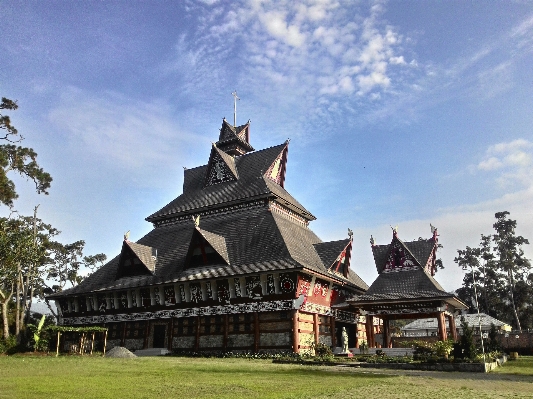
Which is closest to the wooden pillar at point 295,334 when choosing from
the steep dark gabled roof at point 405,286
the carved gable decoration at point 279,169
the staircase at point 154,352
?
the steep dark gabled roof at point 405,286

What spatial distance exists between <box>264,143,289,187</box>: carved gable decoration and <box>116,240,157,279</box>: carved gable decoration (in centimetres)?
1180

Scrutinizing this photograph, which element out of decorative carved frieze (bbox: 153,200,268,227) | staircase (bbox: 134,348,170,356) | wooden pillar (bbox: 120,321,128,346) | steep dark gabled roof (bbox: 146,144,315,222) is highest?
steep dark gabled roof (bbox: 146,144,315,222)

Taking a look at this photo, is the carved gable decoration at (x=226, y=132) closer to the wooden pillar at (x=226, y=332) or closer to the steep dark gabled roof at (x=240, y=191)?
the steep dark gabled roof at (x=240, y=191)

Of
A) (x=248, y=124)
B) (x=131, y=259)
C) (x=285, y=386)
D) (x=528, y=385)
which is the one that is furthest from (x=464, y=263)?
(x=285, y=386)

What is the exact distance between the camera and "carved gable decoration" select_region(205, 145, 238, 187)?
38469 mm

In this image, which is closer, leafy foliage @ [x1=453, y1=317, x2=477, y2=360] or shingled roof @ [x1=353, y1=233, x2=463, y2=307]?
leafy foliage @ [x1=453, y1=317, x2=477, y2=360]

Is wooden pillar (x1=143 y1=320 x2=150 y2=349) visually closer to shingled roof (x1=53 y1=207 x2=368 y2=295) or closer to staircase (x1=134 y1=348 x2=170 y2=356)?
staircase (x1=134 y1=348 x2=170 y2=356)

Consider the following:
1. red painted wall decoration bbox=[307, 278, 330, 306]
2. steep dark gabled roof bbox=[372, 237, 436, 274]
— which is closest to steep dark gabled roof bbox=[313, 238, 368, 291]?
red painted wall decoration bbox=[307, 278, 330, 306]

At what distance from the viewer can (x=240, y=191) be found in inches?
1404

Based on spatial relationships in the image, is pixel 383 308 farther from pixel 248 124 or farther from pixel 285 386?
pixel 248 124

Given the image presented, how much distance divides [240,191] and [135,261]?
973cm

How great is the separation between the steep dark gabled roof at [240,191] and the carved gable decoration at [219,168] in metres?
0.60

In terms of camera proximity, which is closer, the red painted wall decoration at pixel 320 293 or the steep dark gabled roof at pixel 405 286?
the steep dark gabled roof at pixel 405 286

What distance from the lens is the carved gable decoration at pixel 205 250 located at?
2978cm
